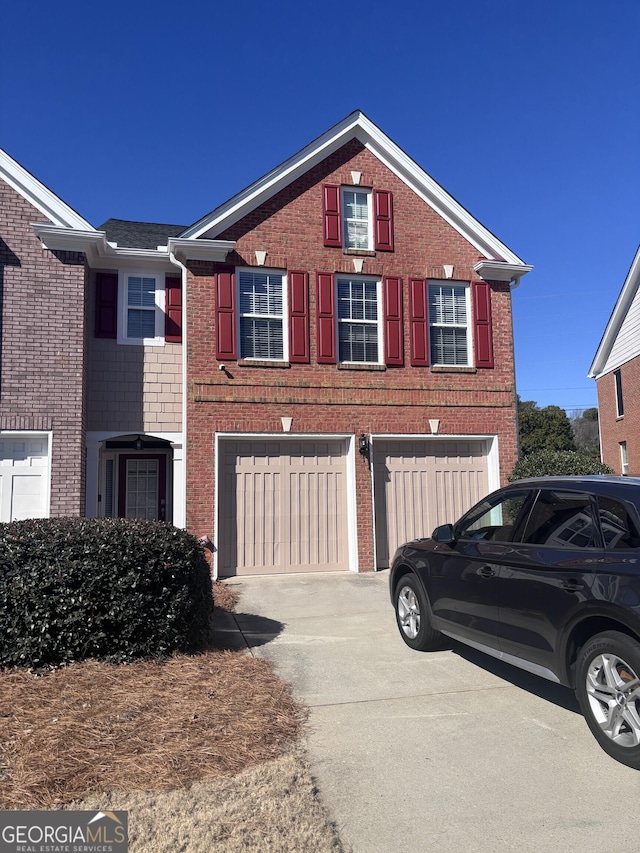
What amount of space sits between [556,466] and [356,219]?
615 cm

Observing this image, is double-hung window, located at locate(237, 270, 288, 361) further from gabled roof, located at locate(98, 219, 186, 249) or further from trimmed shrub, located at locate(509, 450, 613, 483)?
trimmed shrub, located at locate(509, 450, 613, 483)

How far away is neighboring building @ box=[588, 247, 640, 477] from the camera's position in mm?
24375

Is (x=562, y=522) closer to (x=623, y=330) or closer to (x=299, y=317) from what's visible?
(x=299, y=317)

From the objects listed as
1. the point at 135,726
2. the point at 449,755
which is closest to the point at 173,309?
the point at 135,726

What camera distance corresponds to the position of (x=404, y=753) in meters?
3.97

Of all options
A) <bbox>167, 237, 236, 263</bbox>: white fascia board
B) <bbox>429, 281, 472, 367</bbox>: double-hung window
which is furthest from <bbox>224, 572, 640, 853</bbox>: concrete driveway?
<bbox>167, 237, 236, 263</bbox>: white fascia board

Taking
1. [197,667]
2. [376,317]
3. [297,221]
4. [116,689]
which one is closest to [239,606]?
[197,667]

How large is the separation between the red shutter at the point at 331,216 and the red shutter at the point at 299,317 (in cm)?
92

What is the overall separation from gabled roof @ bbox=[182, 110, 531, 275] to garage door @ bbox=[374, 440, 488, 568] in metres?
4.18

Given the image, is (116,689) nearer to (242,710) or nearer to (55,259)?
(242,710)

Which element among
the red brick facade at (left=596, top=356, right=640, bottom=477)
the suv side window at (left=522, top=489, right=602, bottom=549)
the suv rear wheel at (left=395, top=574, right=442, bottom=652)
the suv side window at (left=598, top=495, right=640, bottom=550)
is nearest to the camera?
the suv side window at (left=598, top=495, right=640, bottom=550)

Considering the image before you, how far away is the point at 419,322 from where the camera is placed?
1218 centimetres

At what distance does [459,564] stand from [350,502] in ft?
20.4

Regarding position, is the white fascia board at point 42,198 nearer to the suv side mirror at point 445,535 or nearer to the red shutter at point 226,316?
the red shutter at point 226,316
